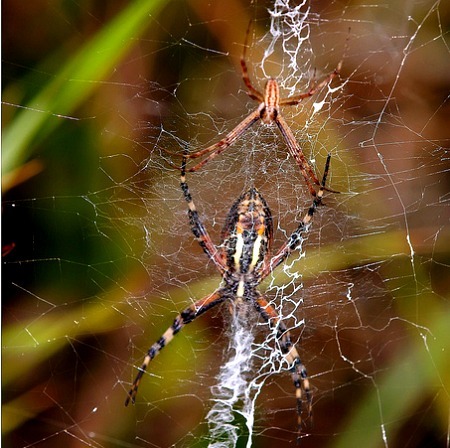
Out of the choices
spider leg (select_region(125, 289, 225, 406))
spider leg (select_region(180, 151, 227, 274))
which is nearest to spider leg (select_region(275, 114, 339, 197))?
spider leg (select_region(180, 151, 227, 274))

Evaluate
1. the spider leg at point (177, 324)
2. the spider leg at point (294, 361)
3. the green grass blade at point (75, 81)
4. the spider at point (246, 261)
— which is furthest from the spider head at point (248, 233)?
the green grass blade at point (75, 81)

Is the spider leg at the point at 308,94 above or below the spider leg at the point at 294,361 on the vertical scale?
above

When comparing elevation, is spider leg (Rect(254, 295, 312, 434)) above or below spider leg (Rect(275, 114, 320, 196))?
below

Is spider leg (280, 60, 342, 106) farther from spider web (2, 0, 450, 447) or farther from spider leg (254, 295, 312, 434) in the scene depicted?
spider leg (254, 295, 312, 434)

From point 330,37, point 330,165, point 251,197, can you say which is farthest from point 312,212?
point 330,37

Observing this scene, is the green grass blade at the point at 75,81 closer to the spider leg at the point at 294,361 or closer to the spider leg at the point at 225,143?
the spider leg at the point at 225,143
